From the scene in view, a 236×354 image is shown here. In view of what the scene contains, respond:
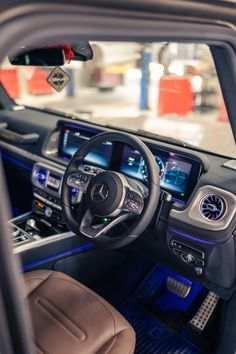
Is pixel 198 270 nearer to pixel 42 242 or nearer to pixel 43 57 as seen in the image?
pixel 42 242

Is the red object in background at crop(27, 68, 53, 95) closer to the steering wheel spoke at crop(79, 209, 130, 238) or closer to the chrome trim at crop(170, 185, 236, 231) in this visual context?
the steering wheel spoke at crop(79, 209, 130, 238)

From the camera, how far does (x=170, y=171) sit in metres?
1.70

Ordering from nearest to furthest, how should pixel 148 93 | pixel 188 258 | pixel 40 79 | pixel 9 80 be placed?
pixel 188 258 → pixel 40 79 → pixel 9 80 → pixel 148 93

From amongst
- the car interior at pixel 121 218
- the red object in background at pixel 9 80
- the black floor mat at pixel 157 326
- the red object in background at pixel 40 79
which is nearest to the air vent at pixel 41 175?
the car interior at pixel 121 218

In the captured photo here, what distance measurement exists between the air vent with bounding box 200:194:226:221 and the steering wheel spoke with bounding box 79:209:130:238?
33 centimetres

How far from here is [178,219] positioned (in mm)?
1593

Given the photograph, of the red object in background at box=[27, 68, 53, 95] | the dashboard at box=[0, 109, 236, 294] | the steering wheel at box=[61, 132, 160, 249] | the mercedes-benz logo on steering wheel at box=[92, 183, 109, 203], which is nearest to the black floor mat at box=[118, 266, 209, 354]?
the dashboard at box=[0, 109, 236, 294]

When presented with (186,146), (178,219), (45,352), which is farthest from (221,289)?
(45,352)

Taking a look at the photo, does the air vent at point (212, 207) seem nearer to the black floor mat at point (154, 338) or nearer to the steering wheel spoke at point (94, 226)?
the steering wheel spoke at point (94, 226)

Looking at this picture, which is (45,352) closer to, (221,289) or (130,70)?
(221,289)

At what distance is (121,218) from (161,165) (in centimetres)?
41

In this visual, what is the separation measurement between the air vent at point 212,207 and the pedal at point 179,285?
0.74 meters

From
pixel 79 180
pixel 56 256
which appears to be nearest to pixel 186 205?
pixel 79 180

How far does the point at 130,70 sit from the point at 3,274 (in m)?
12.7
